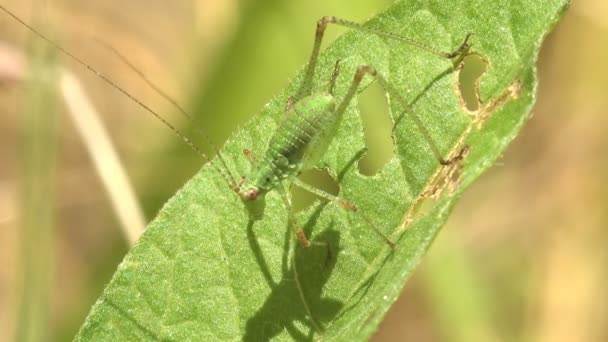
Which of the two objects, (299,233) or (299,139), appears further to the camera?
(299,139)

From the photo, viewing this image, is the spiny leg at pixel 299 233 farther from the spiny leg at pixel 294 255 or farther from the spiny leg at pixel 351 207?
the spiny leg at pixel 351 207

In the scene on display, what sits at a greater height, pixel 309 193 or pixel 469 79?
pixel 469 79

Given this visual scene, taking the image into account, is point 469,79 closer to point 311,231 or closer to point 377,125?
point 377,125

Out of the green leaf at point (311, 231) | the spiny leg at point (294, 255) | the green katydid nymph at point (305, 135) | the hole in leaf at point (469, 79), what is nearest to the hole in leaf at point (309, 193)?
the green katydid nymph at point (305, 135)

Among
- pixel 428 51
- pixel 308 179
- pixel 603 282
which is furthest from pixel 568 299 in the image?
pixel 428 51

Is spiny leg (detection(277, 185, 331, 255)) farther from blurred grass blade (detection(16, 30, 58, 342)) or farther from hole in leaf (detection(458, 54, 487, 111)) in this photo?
blurred grass blade (detection(16, 30, 58, 342))

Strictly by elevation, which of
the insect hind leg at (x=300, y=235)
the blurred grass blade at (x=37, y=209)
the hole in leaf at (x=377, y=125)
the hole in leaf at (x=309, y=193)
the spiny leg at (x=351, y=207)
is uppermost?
the hole in leaf at (x=377, y=125)

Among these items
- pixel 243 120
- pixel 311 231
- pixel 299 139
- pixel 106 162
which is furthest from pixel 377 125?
pixel 106 162
